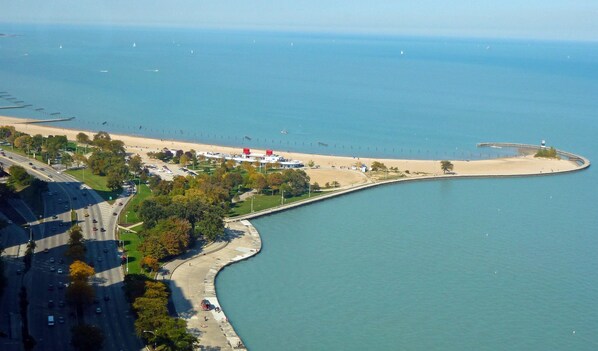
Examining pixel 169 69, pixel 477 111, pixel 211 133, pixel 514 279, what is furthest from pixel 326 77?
pixel 514 279

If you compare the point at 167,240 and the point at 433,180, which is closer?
the point at 167,240

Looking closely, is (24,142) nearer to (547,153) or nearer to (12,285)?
(12,285)

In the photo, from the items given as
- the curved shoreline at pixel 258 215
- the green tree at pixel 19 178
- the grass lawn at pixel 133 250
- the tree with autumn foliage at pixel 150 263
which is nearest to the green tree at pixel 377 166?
the curved shoreline at pixel 258 215

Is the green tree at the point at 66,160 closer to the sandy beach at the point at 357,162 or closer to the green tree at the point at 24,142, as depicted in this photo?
the green tree at the point at 24,142

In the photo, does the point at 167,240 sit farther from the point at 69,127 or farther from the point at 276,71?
the point at 276,71

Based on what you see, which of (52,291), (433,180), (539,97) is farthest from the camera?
(539,97)

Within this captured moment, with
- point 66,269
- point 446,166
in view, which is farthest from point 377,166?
point 66,269

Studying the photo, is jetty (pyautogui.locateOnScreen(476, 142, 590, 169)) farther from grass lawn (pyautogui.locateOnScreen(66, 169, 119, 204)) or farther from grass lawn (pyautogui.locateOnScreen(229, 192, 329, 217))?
grass lawn (pyautogui.locateOnScreen(66, 169, 119, 204))

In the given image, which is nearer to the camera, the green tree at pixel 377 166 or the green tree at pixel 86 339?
the green tree at pixel 86 339
